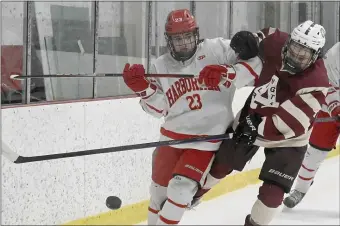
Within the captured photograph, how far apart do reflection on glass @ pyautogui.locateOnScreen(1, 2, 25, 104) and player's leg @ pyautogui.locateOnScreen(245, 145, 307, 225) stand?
4.38 ft

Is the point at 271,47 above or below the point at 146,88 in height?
above

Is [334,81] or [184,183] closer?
[184,183]

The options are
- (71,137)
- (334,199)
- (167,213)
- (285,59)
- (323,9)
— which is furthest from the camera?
(323,9)

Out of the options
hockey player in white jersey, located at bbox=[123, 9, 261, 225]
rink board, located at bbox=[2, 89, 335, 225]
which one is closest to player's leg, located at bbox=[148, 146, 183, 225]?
hockey player in white jersey, located at bbox=[123, 9, 261, 225]

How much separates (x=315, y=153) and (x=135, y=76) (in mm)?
1712

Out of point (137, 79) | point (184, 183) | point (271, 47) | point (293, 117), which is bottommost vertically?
point (184, 183)

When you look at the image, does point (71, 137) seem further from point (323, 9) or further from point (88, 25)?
point (323, 9)

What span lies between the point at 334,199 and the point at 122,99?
1.64m

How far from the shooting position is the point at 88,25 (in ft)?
11.5

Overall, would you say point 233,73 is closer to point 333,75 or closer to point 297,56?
point 297,56

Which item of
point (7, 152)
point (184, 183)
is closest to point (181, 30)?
point (184, 183)

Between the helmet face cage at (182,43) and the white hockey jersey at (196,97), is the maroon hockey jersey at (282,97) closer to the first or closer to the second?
the white hockey jersey at (196,97)

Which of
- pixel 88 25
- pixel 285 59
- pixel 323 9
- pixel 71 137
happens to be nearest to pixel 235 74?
pixel 285 59

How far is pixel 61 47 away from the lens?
136 inches
